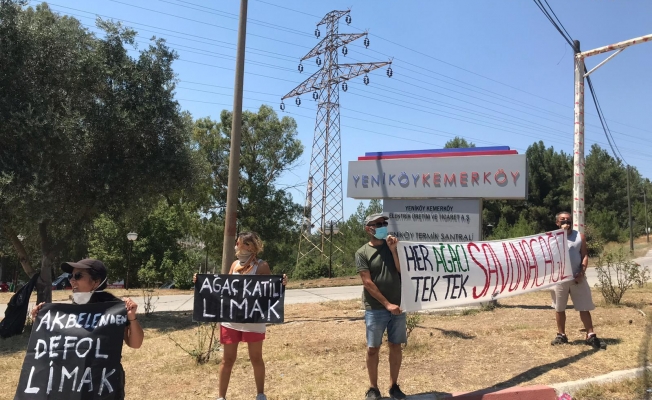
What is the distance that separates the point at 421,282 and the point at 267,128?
113ft

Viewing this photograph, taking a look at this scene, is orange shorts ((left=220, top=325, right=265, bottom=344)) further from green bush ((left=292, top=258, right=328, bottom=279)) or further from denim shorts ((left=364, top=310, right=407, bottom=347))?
green bush ((left=292, top=258, right=328, bottom=279))

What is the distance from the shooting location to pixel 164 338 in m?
9.03

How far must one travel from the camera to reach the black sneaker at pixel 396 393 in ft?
15.7

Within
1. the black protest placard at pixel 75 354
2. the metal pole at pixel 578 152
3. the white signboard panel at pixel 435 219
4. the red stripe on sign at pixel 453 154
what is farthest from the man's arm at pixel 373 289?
the red stripe on sign at pixel 453 154

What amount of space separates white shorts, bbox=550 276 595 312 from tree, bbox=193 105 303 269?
32.0m

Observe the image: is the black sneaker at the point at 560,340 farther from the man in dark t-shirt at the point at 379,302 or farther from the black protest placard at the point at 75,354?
the black protest placard at the point at 75,354

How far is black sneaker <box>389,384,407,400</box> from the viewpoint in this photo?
4.79 meters

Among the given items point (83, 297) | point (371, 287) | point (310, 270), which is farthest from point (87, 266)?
point (310, 270)

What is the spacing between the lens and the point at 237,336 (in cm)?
467

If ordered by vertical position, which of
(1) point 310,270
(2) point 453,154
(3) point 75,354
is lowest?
(1) point 310,270

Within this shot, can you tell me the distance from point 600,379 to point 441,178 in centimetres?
602

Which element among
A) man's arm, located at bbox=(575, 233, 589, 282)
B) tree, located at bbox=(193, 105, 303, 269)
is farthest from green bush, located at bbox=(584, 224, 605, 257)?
tree, located at bbox=(193, 105, 303, 269)

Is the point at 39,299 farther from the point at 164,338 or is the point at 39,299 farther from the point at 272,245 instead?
the point at 272,245

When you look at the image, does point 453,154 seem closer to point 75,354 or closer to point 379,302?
point 379,302
